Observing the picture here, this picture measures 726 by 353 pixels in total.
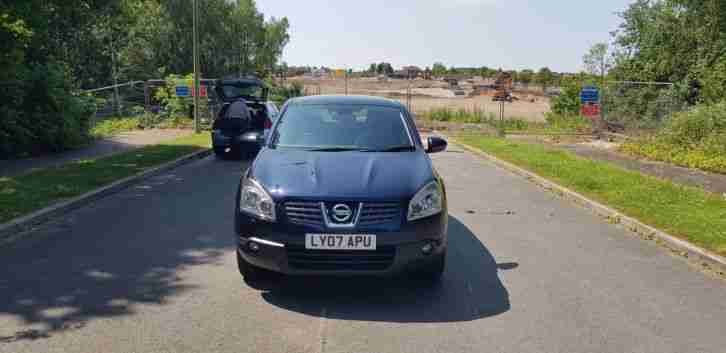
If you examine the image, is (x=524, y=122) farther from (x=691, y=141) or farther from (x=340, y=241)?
(x=340, y=241)

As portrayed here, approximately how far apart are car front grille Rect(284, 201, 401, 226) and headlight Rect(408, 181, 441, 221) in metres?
0.13

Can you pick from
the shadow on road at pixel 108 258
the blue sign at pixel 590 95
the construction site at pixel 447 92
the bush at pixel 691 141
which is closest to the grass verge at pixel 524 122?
the blue sign at pixel 590 95

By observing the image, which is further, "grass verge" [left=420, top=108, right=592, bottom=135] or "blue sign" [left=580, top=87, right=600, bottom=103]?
"grass verge" [left=420, top=108, right=592, bottom=135]

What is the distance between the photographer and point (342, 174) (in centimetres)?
538

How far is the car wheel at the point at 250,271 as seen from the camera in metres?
5.48

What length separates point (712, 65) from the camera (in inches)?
1055

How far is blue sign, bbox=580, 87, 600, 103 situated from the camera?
76.6 ft

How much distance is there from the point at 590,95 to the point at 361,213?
20490 millimetres

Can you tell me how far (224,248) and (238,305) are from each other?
1.93 m

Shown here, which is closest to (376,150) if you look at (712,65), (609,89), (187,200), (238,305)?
(238,305)

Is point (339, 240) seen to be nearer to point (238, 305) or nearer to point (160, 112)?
point (238, 305)

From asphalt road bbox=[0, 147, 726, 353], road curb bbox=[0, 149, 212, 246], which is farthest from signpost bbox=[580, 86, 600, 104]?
asphalt road bbox=[0, 147, 726, 353]

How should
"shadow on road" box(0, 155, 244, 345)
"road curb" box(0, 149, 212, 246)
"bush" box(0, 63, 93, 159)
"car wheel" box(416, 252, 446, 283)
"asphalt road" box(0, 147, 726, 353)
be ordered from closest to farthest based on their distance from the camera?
"asphalt road" box(0, 147, 726, 353) < "shadow on road" box(0, 155, 244, 345) < "car wheel" box(416, 252, 446, 283) < "road curb" box(0, 149, 212, 246) < "bush" box(0, 63, 93, 159)

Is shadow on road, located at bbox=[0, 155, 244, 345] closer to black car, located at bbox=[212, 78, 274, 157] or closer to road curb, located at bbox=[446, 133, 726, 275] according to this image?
road curb, located at bbox=[446, 133, 726, 275]
